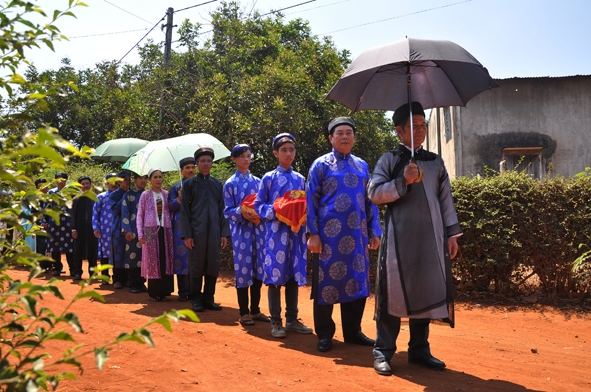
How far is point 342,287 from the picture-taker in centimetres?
548

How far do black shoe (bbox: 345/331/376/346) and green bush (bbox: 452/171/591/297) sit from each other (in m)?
2.96

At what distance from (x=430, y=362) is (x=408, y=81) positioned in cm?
237

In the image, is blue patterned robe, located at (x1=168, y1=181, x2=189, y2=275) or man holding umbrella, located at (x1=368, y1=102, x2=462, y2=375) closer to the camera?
man holding umbrella, located at (x1=368, y1=102, x2=462, y2=375)

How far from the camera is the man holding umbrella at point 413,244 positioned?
4648mm

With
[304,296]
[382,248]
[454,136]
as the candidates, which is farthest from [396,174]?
[454,136]

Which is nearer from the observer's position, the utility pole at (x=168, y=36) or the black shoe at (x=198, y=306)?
the black shoe at (x=198, y=306)

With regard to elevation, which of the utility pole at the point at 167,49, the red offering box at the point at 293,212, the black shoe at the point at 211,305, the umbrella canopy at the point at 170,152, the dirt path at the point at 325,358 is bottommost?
the dirt path at the point at 325,358

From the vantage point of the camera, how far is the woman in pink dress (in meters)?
8.52

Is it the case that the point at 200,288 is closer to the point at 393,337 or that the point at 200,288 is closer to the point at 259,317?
the point at 259,317

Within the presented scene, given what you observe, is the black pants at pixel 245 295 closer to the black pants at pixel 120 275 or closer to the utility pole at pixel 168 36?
the black pants at pixel 120 275

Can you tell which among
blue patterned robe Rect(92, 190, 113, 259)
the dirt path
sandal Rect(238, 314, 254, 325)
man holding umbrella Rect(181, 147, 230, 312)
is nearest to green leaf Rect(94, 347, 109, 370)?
the dirt path

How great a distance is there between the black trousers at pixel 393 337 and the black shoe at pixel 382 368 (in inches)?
2.0

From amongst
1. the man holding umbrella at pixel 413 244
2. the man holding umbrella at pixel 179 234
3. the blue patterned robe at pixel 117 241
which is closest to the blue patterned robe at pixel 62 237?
the blue patterned robe at pixel 117 241

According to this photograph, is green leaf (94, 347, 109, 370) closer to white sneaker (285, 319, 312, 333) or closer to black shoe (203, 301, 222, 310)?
white sneaker (285, 319, 312, 333)
